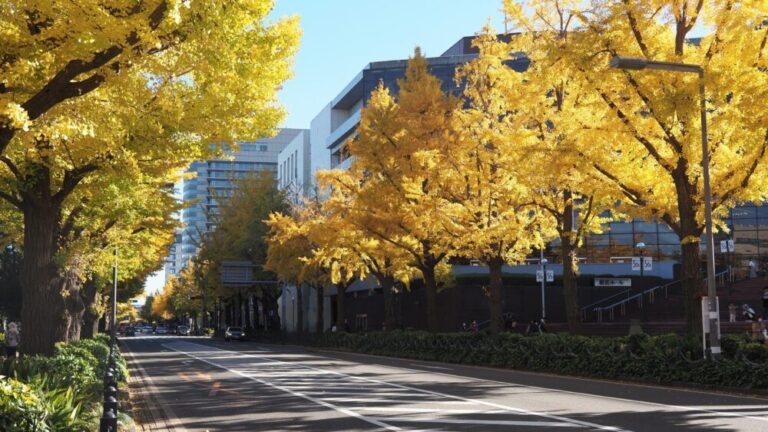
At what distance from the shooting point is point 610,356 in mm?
22297

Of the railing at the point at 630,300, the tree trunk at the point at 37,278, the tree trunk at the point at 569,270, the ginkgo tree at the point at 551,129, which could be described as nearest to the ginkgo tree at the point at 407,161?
the ginkgo tree at the point at 551,129

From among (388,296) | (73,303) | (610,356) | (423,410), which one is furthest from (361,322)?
(423,410)

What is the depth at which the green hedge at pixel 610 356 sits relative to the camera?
58.7ft

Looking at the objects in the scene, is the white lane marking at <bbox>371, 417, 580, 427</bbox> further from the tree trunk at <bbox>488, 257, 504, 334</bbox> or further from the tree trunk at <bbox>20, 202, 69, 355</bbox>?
the tree trunk at <bbox>488, 257, 504, 334</bbox>

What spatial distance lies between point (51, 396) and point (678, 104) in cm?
1371

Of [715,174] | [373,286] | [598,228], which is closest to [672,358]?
[715,174]

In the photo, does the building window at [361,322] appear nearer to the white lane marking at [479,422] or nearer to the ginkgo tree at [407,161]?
the ginkgo tree at [407,161]

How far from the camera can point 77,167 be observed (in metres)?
15.5

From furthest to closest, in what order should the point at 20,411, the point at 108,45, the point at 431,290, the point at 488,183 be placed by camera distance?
1. the point at 431,290
2. the point at 488,183
3. the point at 108,45
4. the point at 20,411

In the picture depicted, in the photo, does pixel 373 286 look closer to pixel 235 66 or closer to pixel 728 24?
pixel 728 24

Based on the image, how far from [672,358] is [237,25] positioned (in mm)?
14126

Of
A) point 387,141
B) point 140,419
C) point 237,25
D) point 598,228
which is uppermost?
point 387,141

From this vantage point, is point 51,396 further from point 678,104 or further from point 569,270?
point 569,270

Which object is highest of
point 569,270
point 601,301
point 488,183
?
point 488,183
